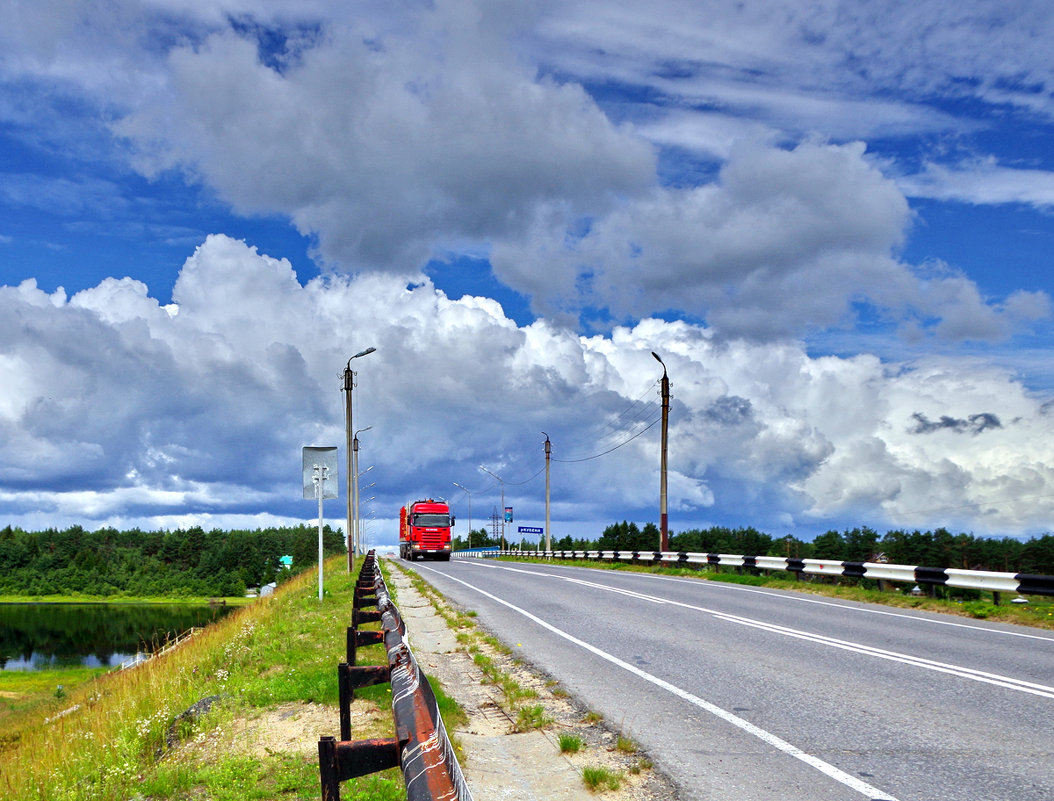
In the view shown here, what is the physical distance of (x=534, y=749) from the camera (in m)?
6.79

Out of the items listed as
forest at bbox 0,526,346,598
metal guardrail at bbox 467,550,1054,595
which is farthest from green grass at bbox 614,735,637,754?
forest at bbox 0,526,346,598

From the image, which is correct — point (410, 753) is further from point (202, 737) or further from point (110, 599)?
point (110, 599)

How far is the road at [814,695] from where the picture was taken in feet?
18.8

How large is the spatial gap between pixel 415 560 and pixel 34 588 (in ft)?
513

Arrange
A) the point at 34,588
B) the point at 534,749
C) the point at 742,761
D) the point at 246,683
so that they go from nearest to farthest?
1. the point at 742,761
2. the point at 534,749
3. the point at 246,683
4. the point at 34,588

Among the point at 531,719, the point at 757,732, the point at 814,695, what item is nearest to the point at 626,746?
the point at 757,732

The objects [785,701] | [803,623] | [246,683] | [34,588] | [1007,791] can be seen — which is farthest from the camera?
[34,588]

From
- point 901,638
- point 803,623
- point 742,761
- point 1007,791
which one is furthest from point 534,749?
point 803,623

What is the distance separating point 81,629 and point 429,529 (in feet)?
317

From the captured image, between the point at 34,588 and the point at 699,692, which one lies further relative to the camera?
the point at 34,588

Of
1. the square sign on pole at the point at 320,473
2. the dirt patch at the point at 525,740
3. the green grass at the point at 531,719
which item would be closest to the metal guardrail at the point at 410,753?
the dirt patch at the point at 525,740

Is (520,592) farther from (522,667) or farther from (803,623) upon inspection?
(522,667)

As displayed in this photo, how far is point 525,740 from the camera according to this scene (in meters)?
7.10

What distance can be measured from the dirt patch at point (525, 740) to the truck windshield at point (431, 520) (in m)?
45.1
